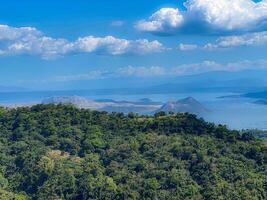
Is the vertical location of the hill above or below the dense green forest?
above

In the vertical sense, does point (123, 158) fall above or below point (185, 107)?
below

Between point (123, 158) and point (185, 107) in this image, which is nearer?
point (123, 158)

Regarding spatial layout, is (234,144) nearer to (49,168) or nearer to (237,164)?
(237,164)

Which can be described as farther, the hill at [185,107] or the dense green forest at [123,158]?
the hill at [185,107]

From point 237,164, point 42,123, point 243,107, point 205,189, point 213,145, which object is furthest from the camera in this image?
point 243,107

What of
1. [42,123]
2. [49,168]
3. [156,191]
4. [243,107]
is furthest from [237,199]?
[243,107]

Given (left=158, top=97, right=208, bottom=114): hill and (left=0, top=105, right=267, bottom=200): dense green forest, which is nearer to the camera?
(left=0, top=105, right=267, bottom=200): dense green forest

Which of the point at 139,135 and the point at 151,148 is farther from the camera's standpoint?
the point at 139,135

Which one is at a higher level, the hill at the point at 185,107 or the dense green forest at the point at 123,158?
the hill at the point at 185,107
